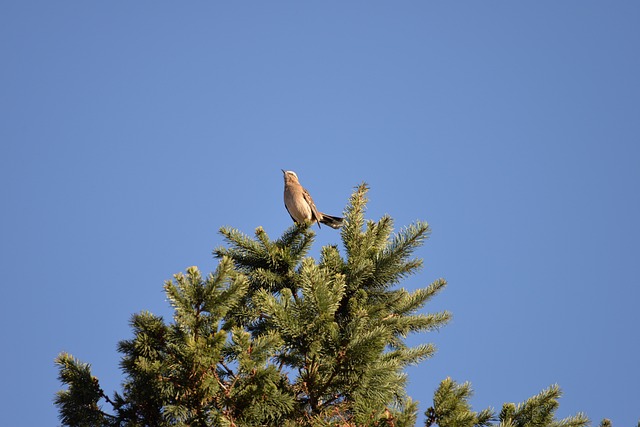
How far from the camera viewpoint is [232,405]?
201 inches

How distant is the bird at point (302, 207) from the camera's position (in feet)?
39.4

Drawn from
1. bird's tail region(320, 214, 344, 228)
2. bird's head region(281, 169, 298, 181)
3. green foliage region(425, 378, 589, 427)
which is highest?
bird's head region(281, 169, 298, 181)

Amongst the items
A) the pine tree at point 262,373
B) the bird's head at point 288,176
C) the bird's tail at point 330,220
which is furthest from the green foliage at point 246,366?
the bird's head at point 288,176

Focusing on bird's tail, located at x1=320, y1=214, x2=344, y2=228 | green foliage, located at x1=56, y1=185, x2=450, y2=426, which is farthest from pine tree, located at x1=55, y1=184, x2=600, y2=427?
bird's tail, located at x1=320, y1=214, x2=344, y2=228

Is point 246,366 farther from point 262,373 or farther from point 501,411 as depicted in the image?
point 501,411

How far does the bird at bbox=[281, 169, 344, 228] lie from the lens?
472 inches

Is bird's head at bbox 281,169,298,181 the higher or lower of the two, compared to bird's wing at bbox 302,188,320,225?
higher

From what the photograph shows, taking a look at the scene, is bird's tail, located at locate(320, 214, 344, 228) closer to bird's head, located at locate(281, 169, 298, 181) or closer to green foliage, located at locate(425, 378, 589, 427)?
bird's head, located at locate(281, 169, 298, 181)

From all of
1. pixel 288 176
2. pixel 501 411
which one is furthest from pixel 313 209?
pixel 501 411

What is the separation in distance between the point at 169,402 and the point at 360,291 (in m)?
2.00

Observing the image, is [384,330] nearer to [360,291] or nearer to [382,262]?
[360,291]

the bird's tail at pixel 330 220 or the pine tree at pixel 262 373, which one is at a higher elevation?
the bird's tail at pixel 330 220

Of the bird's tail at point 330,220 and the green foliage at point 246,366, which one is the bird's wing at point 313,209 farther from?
the green foliage at point 246,366

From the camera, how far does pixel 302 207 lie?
12305mm
